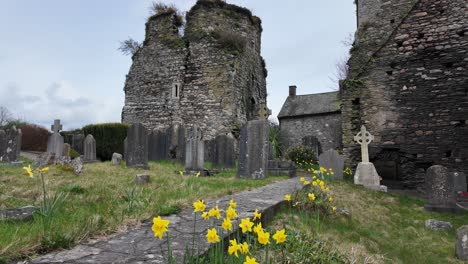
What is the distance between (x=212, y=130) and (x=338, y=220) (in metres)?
11.1

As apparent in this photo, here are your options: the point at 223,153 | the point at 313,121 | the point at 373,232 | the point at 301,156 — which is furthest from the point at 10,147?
the point at 313,121

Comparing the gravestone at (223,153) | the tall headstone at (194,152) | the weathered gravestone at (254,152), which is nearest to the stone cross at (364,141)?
the weathered gravestone at (254,152)

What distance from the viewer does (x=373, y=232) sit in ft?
15.8

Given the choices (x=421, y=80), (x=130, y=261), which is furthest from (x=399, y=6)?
(x=130, y=261)

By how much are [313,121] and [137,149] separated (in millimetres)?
21531

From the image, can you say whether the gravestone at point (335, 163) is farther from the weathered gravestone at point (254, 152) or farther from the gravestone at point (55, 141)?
the gravestone at point (55, 141)

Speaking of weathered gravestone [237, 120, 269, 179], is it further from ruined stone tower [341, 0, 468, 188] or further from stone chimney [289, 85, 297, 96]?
stone chimney [289, 85, 297, 96]

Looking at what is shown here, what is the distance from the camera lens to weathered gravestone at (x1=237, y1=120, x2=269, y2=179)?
790 cm

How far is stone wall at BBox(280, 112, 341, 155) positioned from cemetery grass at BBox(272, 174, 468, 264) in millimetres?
20057

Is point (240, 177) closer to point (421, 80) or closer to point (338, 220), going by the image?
point (338, 220)

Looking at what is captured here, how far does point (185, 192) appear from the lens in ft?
14.7

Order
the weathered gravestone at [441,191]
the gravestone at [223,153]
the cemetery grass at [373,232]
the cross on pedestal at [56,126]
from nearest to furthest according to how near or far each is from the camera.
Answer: the cemetery grass at [373,232], the weathered gravestone at [441,191], the gravestone at [223,153], the cross on pedestal at [56,126]

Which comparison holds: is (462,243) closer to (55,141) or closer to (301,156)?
(301,156)

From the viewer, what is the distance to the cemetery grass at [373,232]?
3211 mm
